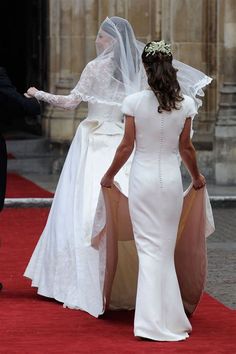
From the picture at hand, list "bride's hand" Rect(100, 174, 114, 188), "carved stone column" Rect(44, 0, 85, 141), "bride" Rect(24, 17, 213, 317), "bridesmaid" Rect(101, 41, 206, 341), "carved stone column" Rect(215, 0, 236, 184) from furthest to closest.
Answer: "carved stone column" Rect(44, 0, 85, 141) → "carved stone column" Rect(215, 0, 236, 184) → "bride" Rect(24, 17, 213, 317) → "bride's hand" Rect(100, 174, 114, 188) → "bridesmaid" Rect(101, 41, 206, 341)

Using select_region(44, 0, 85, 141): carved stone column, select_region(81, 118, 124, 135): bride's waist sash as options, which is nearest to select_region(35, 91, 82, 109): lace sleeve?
select_region(81, 118, 124, 135): bride's waist sash

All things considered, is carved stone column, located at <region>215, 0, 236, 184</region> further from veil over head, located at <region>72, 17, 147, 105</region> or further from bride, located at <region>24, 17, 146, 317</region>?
veil over head, located at <region>72, 17, 147, 105</region>

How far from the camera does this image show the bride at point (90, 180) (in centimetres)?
1110

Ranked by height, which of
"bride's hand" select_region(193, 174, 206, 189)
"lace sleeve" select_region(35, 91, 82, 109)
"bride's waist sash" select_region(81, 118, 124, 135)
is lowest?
"bride's hand" select_region(193, 174, 206, 189)

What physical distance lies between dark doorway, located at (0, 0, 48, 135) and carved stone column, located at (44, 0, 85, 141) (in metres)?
1.45

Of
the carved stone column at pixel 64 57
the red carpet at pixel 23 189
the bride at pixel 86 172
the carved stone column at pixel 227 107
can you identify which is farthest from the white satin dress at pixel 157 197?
the carved stone column at pixel 64 57

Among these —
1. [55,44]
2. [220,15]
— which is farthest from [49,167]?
[220,15]

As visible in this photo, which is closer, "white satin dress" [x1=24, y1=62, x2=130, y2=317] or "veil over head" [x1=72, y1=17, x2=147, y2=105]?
"white satin dress" [x1=24, y1=62, x2=130, y2=317]

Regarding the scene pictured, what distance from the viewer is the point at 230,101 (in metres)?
21.0

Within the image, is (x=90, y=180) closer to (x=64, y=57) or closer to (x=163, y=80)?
(x=163, y=80)

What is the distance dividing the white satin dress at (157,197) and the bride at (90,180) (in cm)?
83

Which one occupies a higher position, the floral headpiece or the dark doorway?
the floral headpiece

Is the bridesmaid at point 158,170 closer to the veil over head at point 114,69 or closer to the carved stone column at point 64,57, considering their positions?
the veil over head at point 114,69

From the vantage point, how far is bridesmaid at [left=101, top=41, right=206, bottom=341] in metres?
9.99
